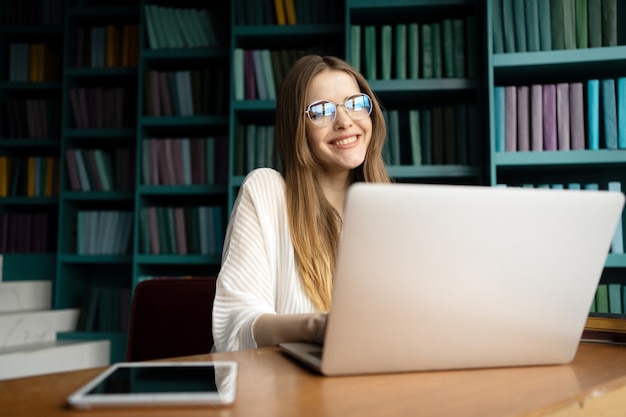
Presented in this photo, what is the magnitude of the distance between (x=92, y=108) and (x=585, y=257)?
3134 millimetres

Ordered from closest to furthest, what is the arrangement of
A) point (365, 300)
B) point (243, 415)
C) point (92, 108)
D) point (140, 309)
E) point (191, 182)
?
1. point (243, 415)
2. point (365, 300)
3. point (140, 309)
4. point (191, 182)
5. point (92, 108)

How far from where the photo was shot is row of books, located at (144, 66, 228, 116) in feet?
9.85

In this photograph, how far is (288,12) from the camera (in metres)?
2.84

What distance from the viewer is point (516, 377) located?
0.57 metres

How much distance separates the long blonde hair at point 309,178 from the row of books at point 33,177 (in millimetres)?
2396

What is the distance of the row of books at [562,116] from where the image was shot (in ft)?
7.60

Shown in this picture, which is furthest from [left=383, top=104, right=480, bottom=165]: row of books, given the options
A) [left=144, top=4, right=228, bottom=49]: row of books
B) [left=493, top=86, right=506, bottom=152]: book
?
[left=144, top=4, right=228, bottom=49]: row of books

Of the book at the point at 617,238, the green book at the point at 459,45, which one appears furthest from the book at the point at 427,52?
the book at the point at 617,238

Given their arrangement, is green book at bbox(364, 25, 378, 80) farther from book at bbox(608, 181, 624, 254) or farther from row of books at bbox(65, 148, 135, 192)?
row of books at bbox(65, 148, 135, 192)

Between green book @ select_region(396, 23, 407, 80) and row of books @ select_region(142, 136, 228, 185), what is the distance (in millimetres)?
953

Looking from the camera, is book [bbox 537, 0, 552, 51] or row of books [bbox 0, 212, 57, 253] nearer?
book [bbox 537, 0, 552, 51]

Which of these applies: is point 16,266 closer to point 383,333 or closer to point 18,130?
point 18,130

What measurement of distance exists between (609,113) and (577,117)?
120 mm

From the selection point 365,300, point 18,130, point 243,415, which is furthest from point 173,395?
point 18,130
